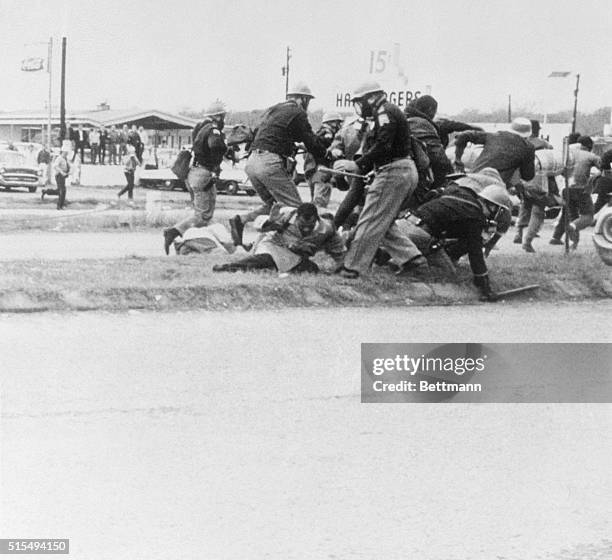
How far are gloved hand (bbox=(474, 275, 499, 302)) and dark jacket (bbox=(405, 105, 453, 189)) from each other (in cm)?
68

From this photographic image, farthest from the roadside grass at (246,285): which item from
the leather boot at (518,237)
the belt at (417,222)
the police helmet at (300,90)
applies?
the leather boot at (518,237)

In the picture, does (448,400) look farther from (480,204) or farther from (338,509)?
(480,204)

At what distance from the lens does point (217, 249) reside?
6.27 meters

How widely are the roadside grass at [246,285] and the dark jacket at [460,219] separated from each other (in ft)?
0.30

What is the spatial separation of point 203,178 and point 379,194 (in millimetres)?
1336

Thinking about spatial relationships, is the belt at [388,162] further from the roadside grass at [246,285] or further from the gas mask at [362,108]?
the roadside grass at [246,285]

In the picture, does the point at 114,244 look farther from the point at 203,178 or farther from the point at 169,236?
the point at 203,178

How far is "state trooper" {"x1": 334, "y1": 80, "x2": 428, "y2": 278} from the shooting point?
5.35 m

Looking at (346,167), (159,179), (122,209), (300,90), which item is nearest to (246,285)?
(346,167)

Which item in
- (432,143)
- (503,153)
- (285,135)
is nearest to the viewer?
(285,135)

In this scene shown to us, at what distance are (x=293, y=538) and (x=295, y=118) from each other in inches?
102

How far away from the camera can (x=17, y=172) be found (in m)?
5.38

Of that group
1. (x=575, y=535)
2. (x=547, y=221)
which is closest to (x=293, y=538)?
(x=575, y=535)

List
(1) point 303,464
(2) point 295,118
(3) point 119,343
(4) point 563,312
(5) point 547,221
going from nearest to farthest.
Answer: (1) point 303,464 < (3) point 119,343 < (4) point 563,312 < (2) point 295,118 < (5) point 547,221
